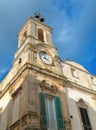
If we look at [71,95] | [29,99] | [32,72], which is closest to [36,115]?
[29,99]

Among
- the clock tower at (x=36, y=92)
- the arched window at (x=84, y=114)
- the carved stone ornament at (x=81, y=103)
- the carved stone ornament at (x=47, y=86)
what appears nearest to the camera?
the clock tower at (x=36, y=92)

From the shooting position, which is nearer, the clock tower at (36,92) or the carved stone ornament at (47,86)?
the clock tower at (36,92)

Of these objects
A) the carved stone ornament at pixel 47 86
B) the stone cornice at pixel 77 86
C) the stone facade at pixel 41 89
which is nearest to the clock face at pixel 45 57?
the stone facade at pixel 41 89

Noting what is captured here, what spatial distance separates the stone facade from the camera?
12.8 metres

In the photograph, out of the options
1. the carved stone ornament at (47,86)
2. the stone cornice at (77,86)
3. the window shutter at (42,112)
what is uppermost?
the stone cornice at (77,86)

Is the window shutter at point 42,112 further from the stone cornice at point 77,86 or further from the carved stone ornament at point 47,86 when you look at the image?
the stone cornice at point 77,86

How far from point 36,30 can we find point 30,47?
390 cm

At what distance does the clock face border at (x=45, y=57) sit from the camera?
16934mm

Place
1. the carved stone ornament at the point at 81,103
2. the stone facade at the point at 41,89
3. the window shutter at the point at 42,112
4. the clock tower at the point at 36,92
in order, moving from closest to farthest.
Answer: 1. the window shutter at the point at 42,112
2. the clock tower at the point at 36,92
3. the stone facade at the point at 41,89
4. the carved stone ornament at the point at 81,103

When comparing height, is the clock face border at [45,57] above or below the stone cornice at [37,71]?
above

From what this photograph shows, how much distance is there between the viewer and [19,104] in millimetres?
13711

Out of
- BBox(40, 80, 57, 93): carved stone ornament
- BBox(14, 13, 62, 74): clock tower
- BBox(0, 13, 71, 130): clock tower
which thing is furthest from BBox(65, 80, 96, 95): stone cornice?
BBox(40, 80, 57, 93): carved stone ornament

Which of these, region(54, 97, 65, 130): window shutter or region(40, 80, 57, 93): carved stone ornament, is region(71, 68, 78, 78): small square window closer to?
region(40, 80, 57, 93): carved stone ornament

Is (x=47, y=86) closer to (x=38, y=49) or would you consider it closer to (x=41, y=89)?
(x=41, y=89)
